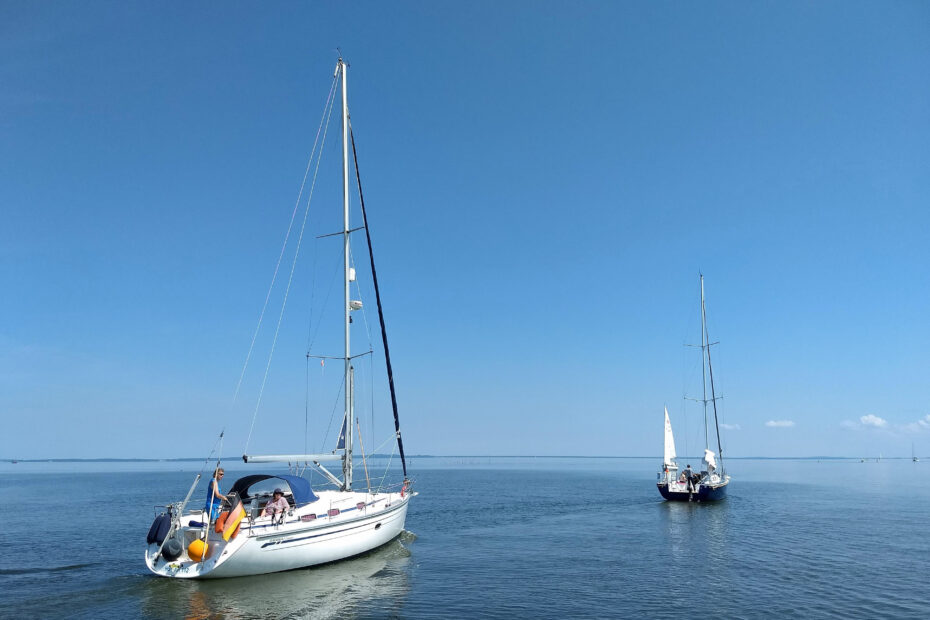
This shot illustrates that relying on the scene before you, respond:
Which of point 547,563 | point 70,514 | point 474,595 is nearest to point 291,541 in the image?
point 474,595

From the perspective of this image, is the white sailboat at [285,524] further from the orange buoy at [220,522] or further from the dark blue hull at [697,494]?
the dark blue hull at [697,494]

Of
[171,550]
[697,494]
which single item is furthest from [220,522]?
[697,494]

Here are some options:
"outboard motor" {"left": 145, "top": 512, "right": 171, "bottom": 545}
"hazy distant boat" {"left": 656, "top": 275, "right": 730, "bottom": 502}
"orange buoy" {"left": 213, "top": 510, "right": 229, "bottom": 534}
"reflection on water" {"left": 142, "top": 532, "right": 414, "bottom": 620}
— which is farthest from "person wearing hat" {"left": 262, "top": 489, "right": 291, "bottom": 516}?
"hazy distant boat" {"left": 656, "top": 275, "right": 730, "bottom": 502}

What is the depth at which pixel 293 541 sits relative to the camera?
808 inches

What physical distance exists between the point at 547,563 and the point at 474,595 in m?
6.09

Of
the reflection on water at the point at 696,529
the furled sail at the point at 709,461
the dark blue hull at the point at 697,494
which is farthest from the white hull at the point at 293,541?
the furled sail at the point at 709,461

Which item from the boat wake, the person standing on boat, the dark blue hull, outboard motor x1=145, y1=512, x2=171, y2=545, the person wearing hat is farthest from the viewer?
the dark blue hull

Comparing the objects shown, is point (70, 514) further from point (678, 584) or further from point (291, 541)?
point (678, 584)

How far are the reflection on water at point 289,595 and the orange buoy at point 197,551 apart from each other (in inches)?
38.5

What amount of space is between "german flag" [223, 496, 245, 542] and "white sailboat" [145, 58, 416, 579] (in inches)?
1.2

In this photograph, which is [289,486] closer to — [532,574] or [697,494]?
[532,574]

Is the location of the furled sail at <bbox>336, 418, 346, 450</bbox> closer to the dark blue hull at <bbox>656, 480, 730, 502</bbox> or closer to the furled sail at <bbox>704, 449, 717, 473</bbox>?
the dark blue hull at <bbox>656, 480, 730, 502</bbox>

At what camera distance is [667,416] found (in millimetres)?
57875

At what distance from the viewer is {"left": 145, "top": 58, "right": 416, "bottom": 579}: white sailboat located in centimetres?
1912
